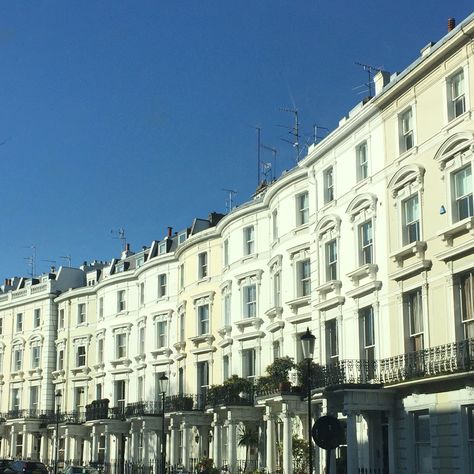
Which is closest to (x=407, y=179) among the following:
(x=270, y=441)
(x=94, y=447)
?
(x=270, y=441)

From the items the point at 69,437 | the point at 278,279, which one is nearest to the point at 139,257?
the point at 69,437

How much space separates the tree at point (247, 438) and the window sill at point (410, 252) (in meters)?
13.5

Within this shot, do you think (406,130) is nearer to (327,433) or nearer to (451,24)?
(451,24)

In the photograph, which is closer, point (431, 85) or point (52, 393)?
point (431, 85)

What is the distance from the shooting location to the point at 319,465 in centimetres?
3256

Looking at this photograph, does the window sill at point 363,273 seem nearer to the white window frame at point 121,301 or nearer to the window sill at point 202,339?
the window sill at point 202,339

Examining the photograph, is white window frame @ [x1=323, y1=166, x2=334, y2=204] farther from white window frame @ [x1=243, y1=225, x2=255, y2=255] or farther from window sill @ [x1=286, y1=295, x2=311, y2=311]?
white window frame @ [x1=243, y1=225, x2=255, y2=255]

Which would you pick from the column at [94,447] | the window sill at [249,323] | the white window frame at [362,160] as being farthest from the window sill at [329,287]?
the column at [94,447]

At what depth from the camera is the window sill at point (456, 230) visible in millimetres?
24953

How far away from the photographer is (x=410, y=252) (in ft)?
92.2

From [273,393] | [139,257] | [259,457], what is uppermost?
[139,257]

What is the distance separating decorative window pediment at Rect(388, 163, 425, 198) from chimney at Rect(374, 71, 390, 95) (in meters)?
4.44

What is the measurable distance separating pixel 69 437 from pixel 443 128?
4050cm

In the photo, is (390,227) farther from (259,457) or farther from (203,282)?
(203,282)
